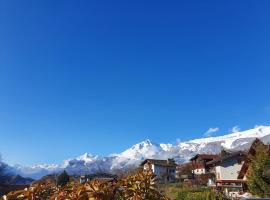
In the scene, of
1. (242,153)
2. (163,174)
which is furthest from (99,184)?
(163,174)

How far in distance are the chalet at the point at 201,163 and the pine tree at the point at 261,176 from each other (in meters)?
72.0

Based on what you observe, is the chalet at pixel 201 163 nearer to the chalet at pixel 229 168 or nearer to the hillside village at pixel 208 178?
the hillside village at pixel 208 178

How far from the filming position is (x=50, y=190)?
5.15 metres

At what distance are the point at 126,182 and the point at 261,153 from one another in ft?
124

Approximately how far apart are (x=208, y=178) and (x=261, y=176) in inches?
1847

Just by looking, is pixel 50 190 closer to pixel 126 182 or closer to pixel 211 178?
pixel 126 182

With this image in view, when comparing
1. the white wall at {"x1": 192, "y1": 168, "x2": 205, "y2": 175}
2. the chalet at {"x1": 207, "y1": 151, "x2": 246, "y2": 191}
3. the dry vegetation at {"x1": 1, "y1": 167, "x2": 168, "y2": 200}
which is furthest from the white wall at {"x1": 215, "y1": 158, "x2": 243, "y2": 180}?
the dry vegetation at {"x1": 1, "y1": 167, "x2": 168, "y2": 200}

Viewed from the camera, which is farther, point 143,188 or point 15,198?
point 143,188

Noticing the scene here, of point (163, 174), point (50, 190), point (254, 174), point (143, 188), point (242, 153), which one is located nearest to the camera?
point (50, 190)

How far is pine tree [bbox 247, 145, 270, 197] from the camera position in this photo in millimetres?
38375

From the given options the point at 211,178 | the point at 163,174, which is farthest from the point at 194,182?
the point at 163,174

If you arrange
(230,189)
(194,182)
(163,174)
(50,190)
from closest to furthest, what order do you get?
(50,190)
(230,189)
(194,182)
(163,174)

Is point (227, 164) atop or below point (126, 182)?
atop

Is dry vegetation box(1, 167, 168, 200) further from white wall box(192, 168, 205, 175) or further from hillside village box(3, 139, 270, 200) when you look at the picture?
white wall box(192, 168, 205, 175)
